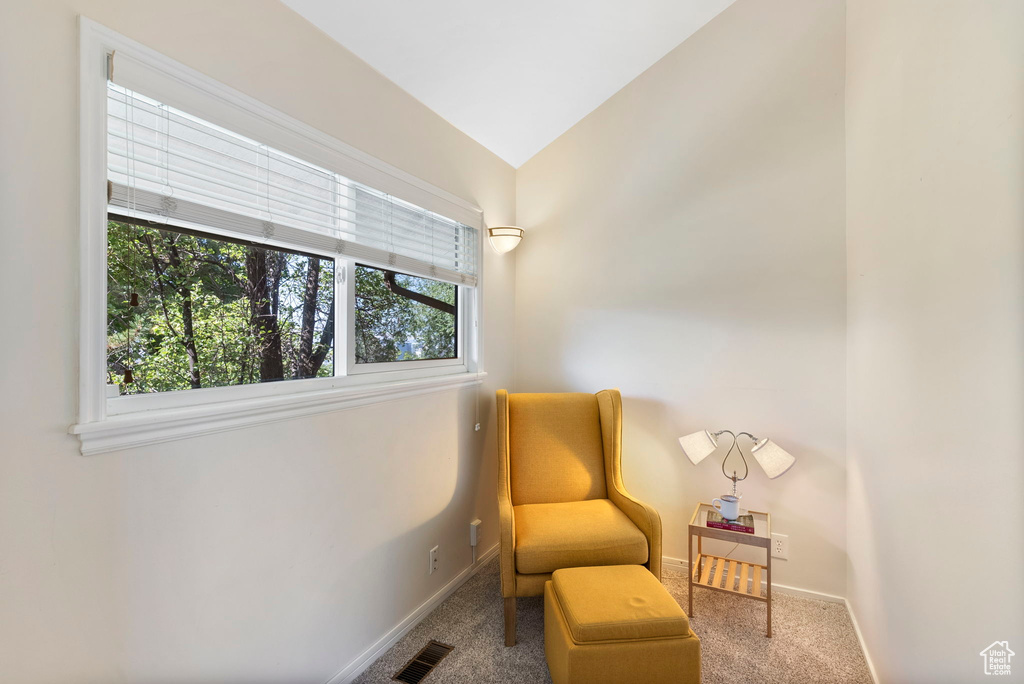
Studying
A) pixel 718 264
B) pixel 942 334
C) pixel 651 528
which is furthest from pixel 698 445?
pixel 942 334

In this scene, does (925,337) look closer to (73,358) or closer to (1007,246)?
(1007,246)

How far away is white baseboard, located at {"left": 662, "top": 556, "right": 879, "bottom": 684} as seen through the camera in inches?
76.1

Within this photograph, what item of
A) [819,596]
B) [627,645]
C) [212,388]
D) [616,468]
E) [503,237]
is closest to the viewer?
[212,388]

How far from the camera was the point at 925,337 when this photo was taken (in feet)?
4.51

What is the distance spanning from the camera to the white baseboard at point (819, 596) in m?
1.93

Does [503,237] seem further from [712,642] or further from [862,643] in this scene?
[862,643]

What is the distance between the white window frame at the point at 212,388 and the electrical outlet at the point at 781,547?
76.4 inches

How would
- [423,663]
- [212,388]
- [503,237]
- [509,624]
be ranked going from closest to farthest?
[212,388], [423,663], [509,624], [503,237]

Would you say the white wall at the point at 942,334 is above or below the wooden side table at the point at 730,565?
above

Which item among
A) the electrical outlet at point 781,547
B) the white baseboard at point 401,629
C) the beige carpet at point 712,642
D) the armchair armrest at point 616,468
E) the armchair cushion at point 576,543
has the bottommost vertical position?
the beige carpet at point 712,642

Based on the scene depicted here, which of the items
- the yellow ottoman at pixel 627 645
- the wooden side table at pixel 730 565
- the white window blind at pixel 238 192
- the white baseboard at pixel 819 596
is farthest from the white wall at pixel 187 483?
the white baseboard at pixel 819 596

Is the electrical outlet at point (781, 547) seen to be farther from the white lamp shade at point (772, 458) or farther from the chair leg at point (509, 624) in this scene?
the chair leg at point (509, 624)

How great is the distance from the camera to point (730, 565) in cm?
245

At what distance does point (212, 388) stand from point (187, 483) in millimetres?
285
